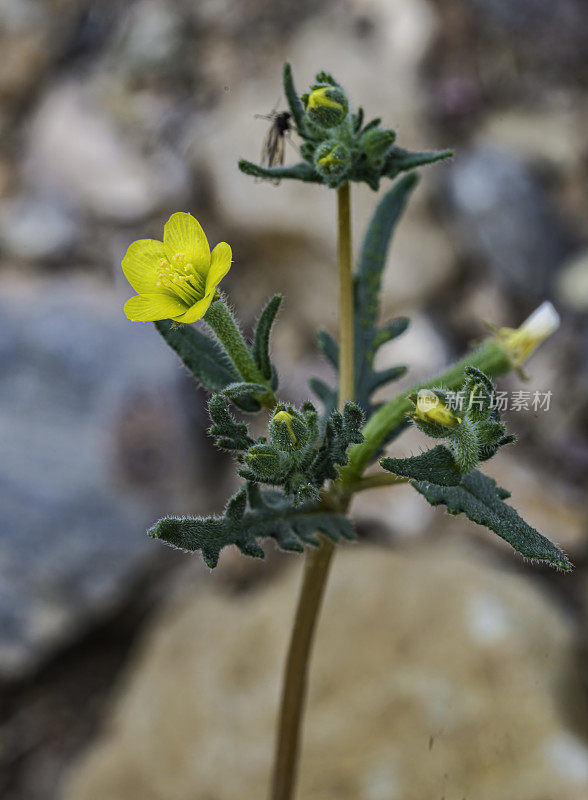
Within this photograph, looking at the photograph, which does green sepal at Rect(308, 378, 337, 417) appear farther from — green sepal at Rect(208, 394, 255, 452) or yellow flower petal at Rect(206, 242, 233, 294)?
yellow flower petal at Rect(206, 242, 233, 294)

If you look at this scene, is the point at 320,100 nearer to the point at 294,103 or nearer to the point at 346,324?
the point at 294,103

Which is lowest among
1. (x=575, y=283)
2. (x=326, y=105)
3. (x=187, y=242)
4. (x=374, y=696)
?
(x=374, y=696)

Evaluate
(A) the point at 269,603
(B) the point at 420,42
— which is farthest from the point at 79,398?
(B) the point at 420,42

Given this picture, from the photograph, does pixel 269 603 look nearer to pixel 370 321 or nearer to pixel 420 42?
pixel 370 321

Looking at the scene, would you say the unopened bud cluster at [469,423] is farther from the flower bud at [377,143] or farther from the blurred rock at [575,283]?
the blurred rock at [575,283]

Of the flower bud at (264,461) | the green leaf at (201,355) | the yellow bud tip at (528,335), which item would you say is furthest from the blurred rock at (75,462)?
the flower bud at (264,461)

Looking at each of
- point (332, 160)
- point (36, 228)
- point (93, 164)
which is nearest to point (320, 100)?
point (332, 160)
